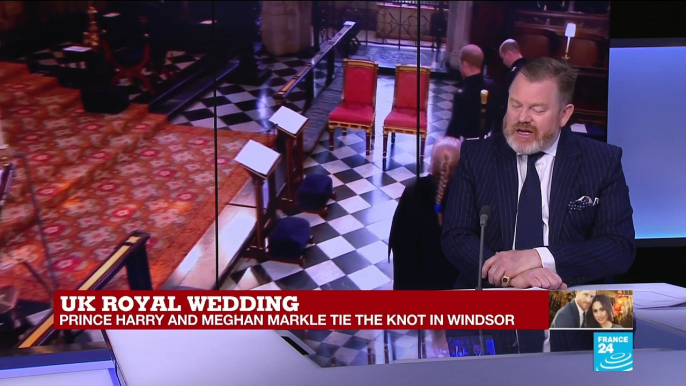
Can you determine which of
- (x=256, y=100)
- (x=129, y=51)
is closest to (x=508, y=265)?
(x=256, y=100)

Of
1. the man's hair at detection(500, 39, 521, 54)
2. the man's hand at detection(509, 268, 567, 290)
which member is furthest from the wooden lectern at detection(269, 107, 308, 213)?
the man's hand at detection(509, 268, 567, 290)

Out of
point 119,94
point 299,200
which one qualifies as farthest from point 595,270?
point 119,94

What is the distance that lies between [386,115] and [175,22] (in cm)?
170

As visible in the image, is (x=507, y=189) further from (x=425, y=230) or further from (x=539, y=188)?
(x=425, y=230)

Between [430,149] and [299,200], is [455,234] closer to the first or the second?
[430,149]

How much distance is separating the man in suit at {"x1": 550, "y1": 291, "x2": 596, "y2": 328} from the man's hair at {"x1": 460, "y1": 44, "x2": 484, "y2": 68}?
172 cm

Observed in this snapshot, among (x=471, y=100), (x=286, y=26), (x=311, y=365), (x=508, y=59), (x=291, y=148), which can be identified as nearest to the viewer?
(x=311, y=365)

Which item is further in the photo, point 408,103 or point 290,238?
point 290,238

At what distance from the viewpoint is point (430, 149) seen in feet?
9.88

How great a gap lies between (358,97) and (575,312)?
1891 mm

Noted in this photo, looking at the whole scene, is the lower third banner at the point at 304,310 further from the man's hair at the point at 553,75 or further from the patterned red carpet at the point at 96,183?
the patterned red carpet at the point at 96,183

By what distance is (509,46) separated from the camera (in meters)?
2.71

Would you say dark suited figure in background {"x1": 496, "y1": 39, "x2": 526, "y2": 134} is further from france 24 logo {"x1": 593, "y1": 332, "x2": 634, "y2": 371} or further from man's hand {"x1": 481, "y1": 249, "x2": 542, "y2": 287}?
france 24 logo {"x1": 593, "y1": 332, "x2": 634, "y2": 371}

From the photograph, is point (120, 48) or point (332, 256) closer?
point (332, 256)
